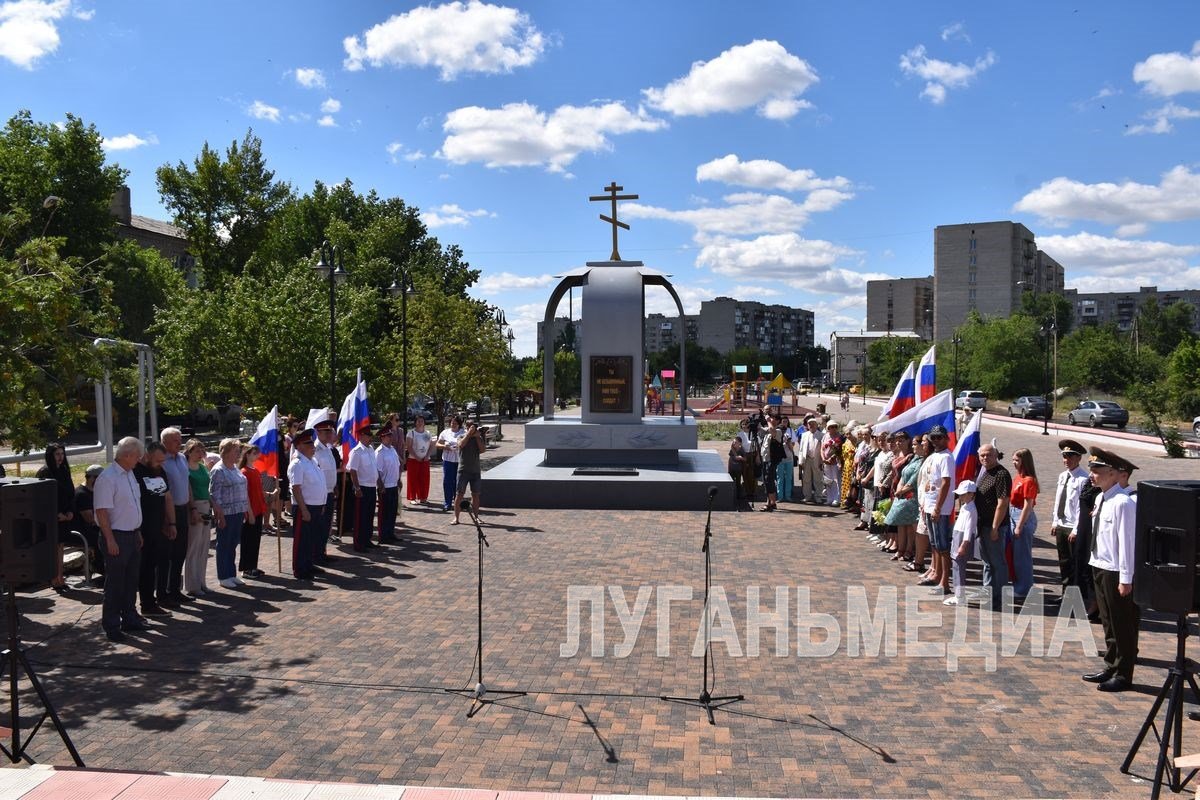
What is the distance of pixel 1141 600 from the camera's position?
514cm

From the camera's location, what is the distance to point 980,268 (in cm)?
11950

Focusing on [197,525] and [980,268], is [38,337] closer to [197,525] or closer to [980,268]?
[197,525]

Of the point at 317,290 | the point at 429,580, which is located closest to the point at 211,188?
the point at 317,290

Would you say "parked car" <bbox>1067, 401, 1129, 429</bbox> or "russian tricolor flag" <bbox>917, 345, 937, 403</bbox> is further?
"parked car" <bbox>1067, 401, 1129, 429</bbox>

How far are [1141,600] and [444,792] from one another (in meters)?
4.19

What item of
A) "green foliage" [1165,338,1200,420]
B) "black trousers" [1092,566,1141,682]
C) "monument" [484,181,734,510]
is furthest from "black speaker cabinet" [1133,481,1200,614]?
"green foliage" [1165,338,1200,420]

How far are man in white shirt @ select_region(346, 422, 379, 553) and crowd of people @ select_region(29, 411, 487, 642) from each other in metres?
0.01

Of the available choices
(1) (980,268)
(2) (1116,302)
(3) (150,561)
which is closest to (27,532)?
(3) (150,561)

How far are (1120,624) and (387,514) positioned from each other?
959cm

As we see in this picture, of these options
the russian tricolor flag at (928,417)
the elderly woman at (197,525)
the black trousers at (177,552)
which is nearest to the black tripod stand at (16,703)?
the black trousers at (177,552)

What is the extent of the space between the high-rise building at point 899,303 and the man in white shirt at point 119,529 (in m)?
165

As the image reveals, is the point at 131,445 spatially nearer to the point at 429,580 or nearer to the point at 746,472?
the point at 429,580

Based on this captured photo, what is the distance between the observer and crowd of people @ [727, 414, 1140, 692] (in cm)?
674

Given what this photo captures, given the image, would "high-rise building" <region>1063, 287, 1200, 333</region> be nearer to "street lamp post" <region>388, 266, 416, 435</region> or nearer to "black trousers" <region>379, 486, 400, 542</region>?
"street lamp post" <region>388, 266, 416, 435</region>
